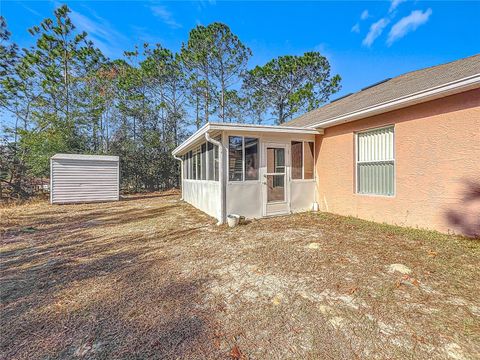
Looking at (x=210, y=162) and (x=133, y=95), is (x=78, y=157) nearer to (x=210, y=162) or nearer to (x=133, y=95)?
(x=210, y=162)

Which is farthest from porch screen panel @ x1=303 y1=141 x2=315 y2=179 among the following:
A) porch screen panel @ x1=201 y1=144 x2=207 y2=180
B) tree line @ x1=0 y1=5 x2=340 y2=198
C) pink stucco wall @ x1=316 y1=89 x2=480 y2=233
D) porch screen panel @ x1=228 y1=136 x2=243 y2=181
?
tree line @ x1=0 y1=5 x2=340 y2=198

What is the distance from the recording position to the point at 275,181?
687cm

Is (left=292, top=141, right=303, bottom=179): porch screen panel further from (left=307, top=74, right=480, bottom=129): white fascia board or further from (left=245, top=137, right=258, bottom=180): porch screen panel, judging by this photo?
(left=245, top=137, right=258, bottom=180): porch screen panel

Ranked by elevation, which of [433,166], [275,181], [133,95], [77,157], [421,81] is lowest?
[275,181]

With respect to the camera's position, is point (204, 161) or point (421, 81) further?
point (204, 161)

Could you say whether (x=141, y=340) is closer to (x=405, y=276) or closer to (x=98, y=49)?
(x=405, y=276)

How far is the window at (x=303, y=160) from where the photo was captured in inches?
285

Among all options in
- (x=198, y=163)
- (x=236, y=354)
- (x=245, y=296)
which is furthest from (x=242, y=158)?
(x=236, y=354)

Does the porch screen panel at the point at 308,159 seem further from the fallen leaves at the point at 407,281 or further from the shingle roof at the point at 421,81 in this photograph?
the fallen leaves at the point at 407,281

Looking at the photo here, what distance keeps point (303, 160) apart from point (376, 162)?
2.06m

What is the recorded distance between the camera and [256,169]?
652cm

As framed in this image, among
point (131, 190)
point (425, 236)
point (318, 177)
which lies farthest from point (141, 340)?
point (131, 190)

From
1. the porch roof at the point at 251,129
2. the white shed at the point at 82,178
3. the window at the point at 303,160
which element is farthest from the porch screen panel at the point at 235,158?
the white shed at the point at 82,178

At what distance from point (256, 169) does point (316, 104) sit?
47.6 ft
